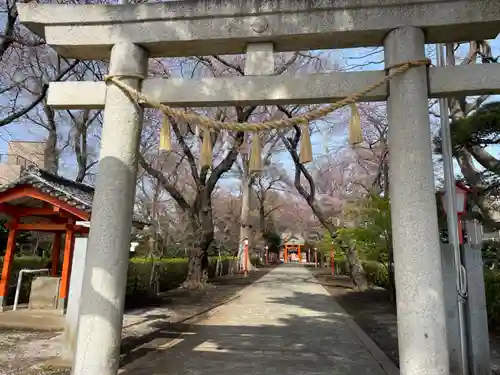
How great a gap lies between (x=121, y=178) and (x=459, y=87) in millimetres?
4158

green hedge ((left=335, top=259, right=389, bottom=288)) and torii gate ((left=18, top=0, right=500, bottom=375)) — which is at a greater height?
torii gate ((left=18, top=0, right=500, bottom=375))

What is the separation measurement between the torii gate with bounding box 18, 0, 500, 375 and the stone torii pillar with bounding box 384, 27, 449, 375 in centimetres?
1

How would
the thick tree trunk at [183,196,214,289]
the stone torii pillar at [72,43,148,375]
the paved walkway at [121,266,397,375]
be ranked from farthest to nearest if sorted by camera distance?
the thick tree trunk at [183,196,214,289], the paved walkway at [121,266,397,375], the stone torii pillar at [72,43,148,375]

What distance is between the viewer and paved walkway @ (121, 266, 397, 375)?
623 cm

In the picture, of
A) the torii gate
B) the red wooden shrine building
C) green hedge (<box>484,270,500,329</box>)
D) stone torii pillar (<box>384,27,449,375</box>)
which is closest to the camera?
stone torii pillar (<box>384,27,449,375</box>)

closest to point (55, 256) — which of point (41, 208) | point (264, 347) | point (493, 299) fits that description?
point (41, 208)

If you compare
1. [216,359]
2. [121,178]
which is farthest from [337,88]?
[216,359]

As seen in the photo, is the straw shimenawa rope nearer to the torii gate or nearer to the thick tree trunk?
the torii gate

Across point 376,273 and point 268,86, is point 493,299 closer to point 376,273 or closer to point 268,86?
point 268,86

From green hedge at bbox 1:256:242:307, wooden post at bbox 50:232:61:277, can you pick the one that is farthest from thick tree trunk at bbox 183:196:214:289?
wooden post at bbox 50:232:61:277

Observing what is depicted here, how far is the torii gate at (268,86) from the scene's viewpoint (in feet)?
13.9

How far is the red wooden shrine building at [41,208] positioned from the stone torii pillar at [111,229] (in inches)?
267

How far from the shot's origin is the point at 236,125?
4832mm

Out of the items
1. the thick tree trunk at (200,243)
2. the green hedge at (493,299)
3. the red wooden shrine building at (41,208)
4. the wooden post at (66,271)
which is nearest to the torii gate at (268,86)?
the green hedge at (493,299)
